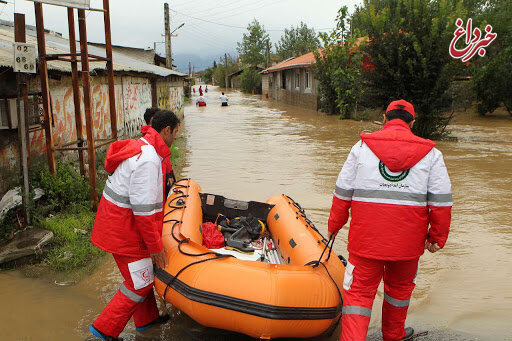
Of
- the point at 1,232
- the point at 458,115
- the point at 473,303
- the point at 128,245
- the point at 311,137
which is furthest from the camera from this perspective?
the point at 458,115

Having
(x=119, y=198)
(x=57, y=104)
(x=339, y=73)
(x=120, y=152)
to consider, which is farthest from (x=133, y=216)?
(x=339, y=73)

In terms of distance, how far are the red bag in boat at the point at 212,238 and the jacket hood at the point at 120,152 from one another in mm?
1875

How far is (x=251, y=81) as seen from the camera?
53125 millimetres

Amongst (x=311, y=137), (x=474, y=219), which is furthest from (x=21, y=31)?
(x=311, y=137)

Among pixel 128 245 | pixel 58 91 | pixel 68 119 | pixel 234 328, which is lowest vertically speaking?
pixel 234 328

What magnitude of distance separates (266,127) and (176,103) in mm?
5774

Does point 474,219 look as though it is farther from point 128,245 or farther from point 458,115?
point 458,115

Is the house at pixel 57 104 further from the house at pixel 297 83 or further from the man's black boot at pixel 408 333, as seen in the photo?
the house at pixel 297 83

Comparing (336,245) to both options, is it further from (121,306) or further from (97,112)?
(97,112)

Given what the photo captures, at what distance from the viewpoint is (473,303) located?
4.33 metres

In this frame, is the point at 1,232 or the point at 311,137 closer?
the point at 1,232

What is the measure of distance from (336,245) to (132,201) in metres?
3.56

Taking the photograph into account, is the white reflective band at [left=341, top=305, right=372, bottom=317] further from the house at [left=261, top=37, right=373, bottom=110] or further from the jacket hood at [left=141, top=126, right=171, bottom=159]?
the house at [left=261, top=37, right=373, bottom=110]

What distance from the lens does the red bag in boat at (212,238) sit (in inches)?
187
